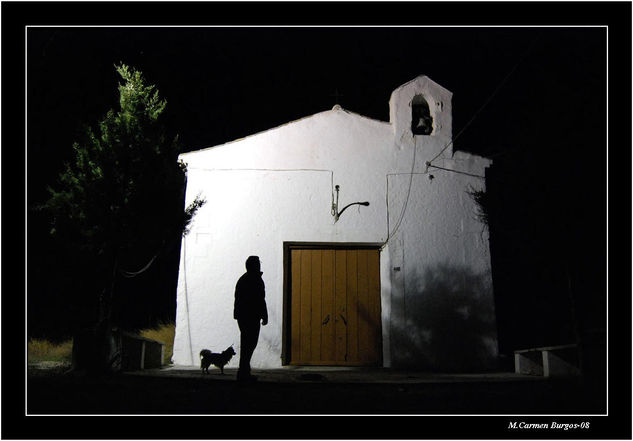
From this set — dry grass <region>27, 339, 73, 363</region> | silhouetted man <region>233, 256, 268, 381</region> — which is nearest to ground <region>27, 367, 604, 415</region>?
silhouetted man <region>233, 256, 268, 381</region>

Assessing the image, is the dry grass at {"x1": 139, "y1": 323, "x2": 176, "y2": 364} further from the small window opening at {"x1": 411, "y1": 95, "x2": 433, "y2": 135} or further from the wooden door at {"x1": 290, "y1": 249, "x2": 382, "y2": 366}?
the small window opening at {"x1": 411, "y1": 95, "x2": 433, "y2": 135}

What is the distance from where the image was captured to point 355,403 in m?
5.66

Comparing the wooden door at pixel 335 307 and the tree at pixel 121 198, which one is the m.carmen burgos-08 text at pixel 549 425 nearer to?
the wooden door at pixel 335 307

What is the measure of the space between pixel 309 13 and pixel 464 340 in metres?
6.49

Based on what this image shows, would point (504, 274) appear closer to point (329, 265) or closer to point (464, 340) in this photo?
point (464, 340)

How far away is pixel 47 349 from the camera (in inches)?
422

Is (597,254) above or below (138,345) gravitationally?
above

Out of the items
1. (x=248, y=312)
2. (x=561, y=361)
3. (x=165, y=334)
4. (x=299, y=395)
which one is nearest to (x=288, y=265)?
(x=248, y=312)

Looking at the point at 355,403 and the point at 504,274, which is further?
the point at 504,274

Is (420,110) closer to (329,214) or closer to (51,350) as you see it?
(329,214)

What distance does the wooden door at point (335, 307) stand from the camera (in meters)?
9.73

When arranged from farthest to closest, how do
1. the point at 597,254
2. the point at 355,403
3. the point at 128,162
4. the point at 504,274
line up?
the point at 504,274, the point at 128,162, the point at 597,254, the point at 355,403

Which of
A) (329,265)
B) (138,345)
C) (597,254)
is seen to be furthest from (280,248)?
(597,254)

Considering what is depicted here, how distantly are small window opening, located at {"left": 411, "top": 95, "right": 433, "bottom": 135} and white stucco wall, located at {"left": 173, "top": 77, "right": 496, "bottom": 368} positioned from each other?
148 millimetres
